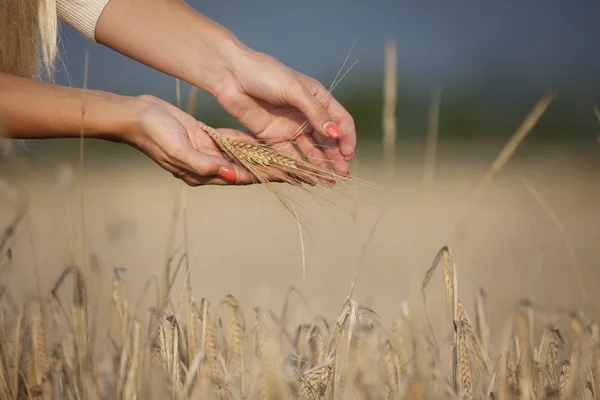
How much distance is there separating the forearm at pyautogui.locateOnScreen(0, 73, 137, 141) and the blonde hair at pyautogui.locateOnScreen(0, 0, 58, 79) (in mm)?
220

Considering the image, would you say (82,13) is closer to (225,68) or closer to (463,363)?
(225,68)

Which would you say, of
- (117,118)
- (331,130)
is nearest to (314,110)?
(331,130)

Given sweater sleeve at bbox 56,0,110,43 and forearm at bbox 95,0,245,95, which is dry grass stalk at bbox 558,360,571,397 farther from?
sweater sleeve at bbox 56,0,110,43

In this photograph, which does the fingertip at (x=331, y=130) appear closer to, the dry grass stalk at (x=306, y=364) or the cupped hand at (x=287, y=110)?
the cupped hand at (x=287, y=110)

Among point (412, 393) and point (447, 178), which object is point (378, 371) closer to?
point (412, 393)

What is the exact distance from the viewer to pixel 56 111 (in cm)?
218

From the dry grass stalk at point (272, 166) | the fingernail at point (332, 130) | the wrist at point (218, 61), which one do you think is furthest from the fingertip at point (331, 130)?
the wrist at point (218, 61)

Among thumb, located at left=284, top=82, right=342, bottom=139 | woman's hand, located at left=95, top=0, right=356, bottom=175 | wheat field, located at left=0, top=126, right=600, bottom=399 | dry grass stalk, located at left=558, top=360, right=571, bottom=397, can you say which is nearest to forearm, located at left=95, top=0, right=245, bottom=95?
woman's hand, located at left=95, top=0, right=356, bottom=175

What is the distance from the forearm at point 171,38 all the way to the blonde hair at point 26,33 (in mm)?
179

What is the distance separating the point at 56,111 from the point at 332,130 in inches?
28.6

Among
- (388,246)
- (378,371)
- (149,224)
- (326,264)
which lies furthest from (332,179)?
(149,224)

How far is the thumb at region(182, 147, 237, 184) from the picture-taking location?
88.6 inches

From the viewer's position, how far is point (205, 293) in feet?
17.7

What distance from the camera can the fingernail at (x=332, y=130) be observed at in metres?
2.25
